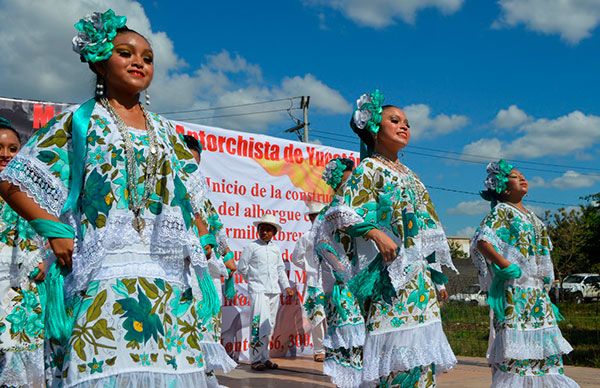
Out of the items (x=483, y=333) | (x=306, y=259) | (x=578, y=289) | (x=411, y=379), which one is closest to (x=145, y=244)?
(x=411, y=379)

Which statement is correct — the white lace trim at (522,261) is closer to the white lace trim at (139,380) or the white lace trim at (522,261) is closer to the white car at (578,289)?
the white lace trim at (139,380)

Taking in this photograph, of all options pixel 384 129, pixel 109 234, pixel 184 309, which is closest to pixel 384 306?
pixel 384 129

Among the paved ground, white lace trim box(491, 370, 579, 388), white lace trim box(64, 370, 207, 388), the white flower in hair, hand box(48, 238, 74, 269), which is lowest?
the paved ground

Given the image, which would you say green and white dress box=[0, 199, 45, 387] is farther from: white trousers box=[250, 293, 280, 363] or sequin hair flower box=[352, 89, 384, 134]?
white trousers box=[250, 293, 280, 363]

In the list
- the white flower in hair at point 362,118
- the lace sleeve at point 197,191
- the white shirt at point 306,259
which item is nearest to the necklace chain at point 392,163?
the white flower in hair at point 362,118

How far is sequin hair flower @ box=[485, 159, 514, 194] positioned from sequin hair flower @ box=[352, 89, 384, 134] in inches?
81.1

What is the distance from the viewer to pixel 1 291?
4.92 m

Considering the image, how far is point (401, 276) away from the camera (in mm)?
4176

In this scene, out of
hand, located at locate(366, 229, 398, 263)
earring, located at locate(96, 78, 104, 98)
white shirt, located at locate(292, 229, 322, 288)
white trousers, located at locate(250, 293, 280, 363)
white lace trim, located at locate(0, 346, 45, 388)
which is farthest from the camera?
white shirt, located at locate(292, 229, 322, 288)

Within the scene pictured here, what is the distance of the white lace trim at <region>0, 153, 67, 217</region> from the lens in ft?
9.45

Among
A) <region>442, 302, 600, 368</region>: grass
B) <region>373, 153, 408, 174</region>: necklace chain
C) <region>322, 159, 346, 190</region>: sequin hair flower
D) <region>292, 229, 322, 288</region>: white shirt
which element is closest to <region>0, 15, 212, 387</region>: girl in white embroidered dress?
<region>373, 153, 408, 174</region>: necklace chain

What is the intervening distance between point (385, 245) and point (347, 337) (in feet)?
8.92

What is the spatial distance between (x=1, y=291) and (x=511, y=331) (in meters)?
3.84

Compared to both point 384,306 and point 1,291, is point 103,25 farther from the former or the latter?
point 1,291
